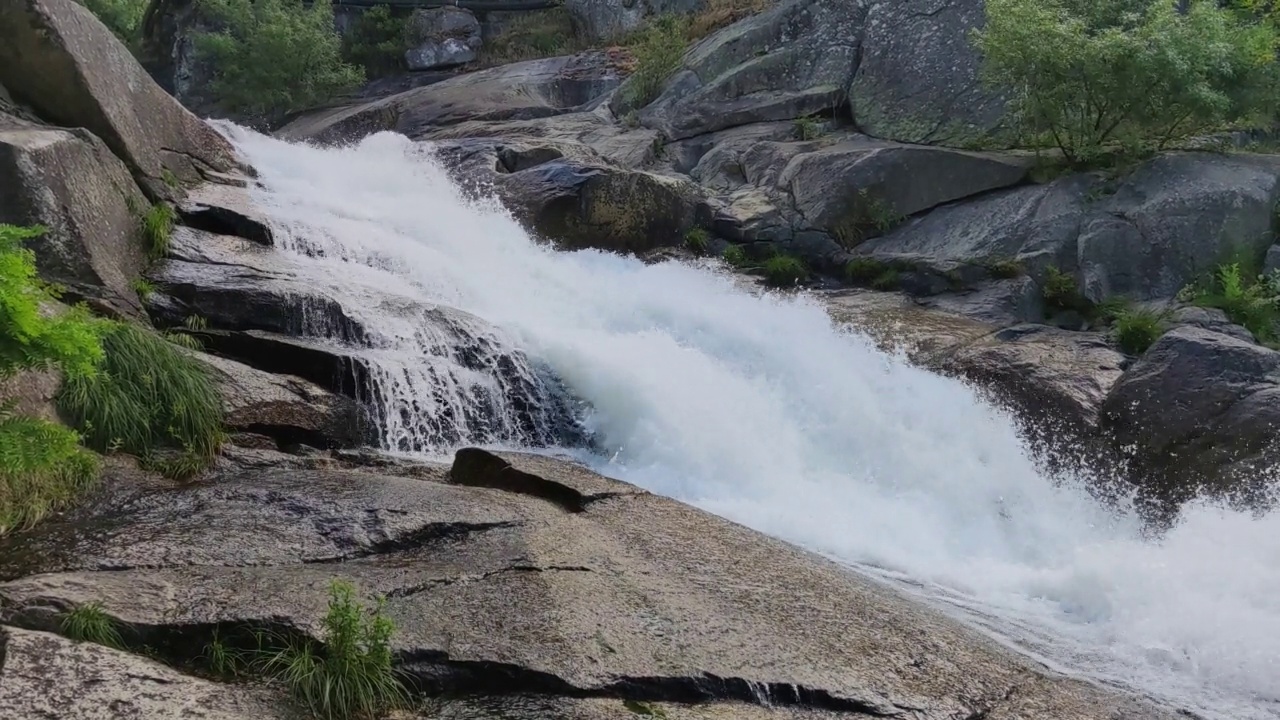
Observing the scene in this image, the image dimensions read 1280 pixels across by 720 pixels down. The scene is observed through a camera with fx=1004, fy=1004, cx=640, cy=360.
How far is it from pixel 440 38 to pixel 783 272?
47.3 feet

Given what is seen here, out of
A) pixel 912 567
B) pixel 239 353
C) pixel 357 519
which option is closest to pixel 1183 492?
pixel 912 567

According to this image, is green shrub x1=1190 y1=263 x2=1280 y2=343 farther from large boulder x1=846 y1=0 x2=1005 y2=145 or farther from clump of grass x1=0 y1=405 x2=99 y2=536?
clump of grass x1=0 y1=405 x2=99 y2=536

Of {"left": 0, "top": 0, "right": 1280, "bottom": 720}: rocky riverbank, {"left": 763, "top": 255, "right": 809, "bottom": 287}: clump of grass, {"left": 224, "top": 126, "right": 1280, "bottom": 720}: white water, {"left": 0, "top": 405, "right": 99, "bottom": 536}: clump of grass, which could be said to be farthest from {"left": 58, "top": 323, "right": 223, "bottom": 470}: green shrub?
{"left": 763, "top": 255, "right": 809, "bottom": 287}: clump of grass

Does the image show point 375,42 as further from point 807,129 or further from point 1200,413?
point 1200,413

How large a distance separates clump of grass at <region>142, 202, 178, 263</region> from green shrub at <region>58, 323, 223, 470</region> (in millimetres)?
2093

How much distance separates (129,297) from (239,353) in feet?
3.11

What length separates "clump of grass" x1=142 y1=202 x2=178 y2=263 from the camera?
8.36 metres

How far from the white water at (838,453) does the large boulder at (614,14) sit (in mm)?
11602

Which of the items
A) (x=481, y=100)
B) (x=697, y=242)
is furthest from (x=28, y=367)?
(x=481, y=100)

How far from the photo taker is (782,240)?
45.3 feet

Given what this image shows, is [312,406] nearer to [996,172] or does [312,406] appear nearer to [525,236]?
[525,236]

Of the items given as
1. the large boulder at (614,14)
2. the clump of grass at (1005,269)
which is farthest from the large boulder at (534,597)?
the large boulder at (614,14)

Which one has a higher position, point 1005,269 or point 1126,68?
point 1126,68

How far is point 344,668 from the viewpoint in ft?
12.1
